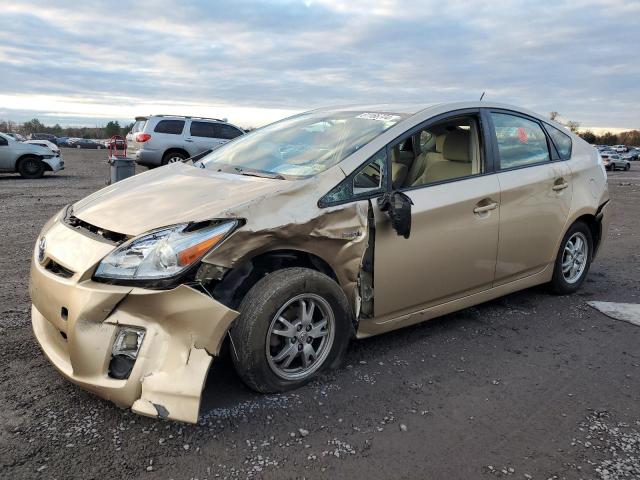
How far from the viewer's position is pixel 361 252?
127 inches

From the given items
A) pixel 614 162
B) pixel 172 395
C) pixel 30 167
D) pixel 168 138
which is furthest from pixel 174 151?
pixel 614 162

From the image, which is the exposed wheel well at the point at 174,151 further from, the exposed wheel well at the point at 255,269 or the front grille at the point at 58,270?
the exposed wheel well at the point at 255,269

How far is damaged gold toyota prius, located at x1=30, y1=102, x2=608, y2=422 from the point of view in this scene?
2625 mm

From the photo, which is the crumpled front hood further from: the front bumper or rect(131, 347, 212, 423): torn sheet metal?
rect(131, 347, 212, 423): torn sheet metal

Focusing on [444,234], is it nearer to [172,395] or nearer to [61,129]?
[172,395]

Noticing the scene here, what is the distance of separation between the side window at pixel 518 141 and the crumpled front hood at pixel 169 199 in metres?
1.92

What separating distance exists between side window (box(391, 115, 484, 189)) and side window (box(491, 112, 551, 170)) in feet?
0.72

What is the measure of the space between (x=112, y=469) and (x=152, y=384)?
387 mm

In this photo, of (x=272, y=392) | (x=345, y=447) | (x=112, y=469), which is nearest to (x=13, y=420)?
(x=112, y=469)

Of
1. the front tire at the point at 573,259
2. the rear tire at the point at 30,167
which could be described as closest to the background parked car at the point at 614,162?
the rear tire at the point at 30,167

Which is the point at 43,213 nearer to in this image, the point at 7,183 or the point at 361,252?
the point at 7,183

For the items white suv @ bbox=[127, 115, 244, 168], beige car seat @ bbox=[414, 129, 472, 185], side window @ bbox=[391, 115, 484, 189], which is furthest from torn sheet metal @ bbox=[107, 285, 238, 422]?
white suv @ bbox=[127, 115, 244, 168]

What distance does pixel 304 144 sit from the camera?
3.82 metres

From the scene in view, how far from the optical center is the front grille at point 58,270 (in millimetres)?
2767
